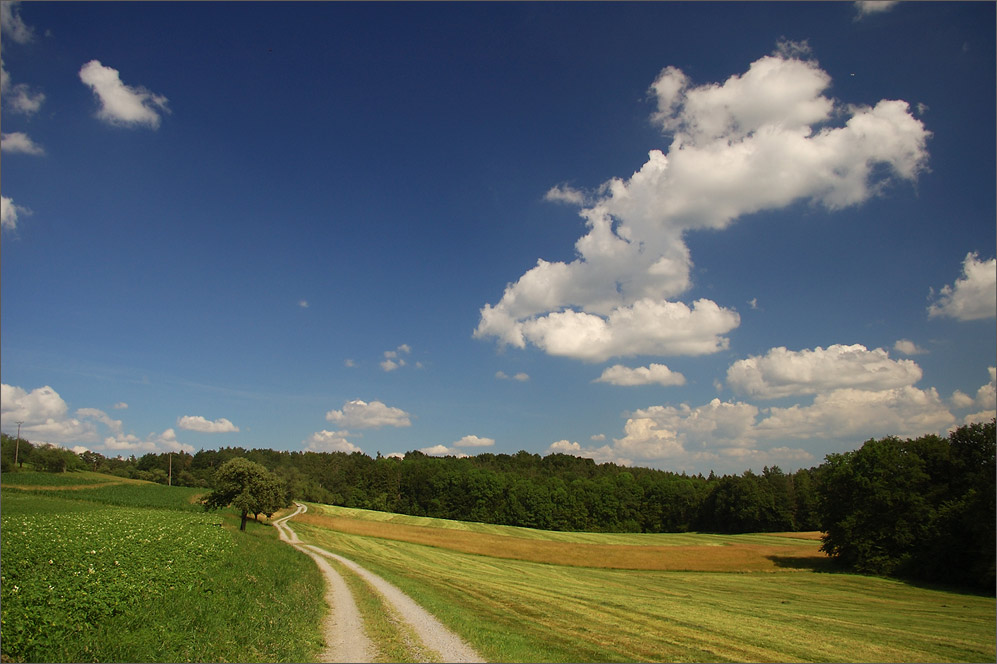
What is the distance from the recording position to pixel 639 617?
23469mm

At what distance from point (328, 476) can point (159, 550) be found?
154019 mm

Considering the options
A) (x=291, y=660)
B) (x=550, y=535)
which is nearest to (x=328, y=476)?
(x=550, y=535)

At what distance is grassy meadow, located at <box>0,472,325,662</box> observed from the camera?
10.7 m

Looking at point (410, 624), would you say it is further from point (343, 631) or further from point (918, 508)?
point (918, 508)

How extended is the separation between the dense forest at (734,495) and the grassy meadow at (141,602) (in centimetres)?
4646

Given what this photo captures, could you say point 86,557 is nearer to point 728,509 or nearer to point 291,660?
point 291,660

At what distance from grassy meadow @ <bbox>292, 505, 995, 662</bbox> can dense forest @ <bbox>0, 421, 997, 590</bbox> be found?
16.5 ft

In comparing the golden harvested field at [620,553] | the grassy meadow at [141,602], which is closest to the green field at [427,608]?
the grassy meadow at [141,602]

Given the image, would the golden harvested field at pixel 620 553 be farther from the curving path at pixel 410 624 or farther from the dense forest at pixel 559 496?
the dense forest at pixel 559 496

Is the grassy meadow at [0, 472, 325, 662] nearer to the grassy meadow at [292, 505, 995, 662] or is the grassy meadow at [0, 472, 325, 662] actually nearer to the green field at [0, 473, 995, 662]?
the green field at [0, 473, 995, 662]

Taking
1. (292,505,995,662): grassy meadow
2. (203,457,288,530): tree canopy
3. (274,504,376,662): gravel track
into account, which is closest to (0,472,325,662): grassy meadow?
(274,504,376,662): gravel track

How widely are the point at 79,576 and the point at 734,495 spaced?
127037 mm

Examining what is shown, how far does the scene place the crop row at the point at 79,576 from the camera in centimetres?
1056

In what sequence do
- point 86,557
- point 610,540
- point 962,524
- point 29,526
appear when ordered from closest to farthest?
point 86,557, point 29,526, point 962,524, point 610,540
